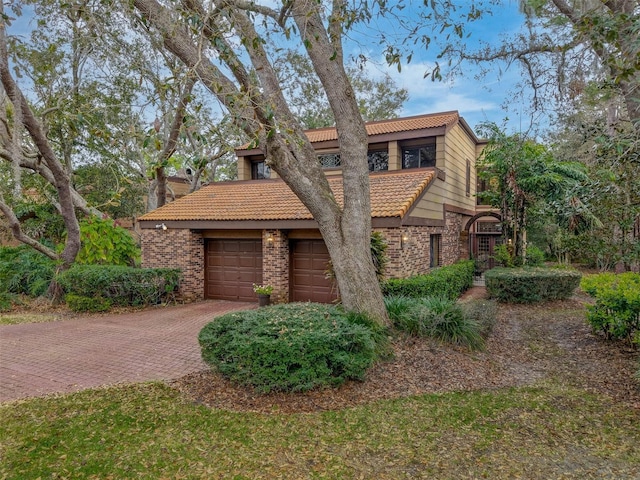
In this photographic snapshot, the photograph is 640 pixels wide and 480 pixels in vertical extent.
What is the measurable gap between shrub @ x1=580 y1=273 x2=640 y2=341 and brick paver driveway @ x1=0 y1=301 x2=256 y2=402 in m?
7.26

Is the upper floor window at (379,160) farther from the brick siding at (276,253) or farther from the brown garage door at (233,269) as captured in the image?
the brown garage door at (233,269)

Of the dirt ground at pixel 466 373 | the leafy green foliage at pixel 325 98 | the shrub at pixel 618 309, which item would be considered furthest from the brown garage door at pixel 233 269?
the leafy green foliage at pixel 325 98

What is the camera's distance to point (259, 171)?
53.3 feet

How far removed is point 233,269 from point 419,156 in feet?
25.2

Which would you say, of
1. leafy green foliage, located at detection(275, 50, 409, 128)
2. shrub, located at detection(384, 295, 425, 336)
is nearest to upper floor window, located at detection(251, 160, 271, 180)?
leafy green foliage, located at detection(275, 50, 409, 128)

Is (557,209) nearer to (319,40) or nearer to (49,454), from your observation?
(319,40)

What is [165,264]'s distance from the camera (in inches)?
510

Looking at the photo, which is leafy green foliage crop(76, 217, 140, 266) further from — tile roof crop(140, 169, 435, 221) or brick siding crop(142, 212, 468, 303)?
tile roof crop(140, 169, 435, 221)

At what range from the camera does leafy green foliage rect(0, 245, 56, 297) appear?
42.9ft

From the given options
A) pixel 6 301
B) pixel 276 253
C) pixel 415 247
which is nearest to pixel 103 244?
pixel 6 301

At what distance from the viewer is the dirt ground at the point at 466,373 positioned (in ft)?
16.1

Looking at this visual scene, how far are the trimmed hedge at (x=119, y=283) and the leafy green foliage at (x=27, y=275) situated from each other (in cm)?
191

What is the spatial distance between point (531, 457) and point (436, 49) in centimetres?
668

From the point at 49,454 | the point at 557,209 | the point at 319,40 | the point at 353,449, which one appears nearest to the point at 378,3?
the point at 319,40
